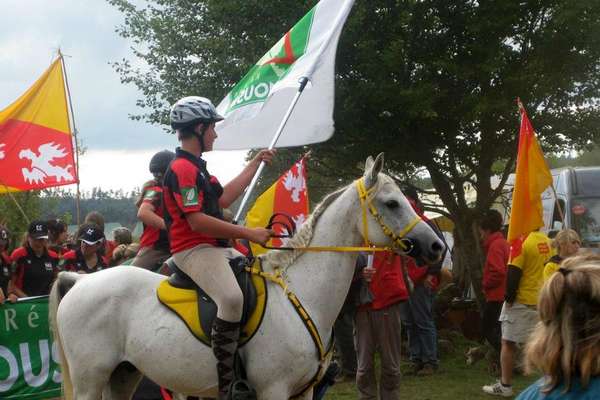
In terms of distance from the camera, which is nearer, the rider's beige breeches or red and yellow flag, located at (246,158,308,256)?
the rider's beige breeches

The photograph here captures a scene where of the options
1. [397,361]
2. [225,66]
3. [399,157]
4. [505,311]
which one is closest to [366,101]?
[399,157]

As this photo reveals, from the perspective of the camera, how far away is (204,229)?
5.62 m

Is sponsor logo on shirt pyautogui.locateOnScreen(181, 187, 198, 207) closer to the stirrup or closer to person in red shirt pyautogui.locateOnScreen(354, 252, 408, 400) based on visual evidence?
the stirrup

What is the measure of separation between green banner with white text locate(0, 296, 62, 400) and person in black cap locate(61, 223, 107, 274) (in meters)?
0.54

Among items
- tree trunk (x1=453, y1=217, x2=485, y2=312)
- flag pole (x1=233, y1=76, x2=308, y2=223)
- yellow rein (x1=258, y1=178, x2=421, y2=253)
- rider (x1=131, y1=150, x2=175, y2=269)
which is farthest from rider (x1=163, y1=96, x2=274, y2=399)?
tree trunk (x1=453, y1=217, x2=485, y2=312)

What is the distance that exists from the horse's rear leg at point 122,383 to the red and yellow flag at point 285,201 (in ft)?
10.9

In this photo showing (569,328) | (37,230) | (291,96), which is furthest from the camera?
(37,230)

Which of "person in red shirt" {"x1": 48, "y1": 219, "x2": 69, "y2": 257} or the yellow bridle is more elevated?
"person in red shirt" {"x1": 48, "y1": 219, "x2": 69, "y2": 257}

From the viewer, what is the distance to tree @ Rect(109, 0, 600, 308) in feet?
44.1

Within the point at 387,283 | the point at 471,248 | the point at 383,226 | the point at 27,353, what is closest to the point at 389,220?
the point at 383,226

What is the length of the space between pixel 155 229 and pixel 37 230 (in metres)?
3.34

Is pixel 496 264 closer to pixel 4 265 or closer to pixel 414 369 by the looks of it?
pixel 414 369

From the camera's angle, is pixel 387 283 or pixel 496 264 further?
pixel 496 264

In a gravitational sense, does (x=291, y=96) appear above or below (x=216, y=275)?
above
